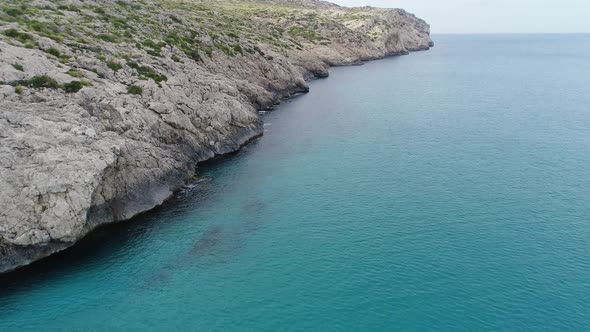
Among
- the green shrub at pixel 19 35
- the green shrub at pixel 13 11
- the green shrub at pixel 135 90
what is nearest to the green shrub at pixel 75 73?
the green shrub at pixel 135 90

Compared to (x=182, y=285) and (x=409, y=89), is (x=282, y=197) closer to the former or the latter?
(x=182, y=285)

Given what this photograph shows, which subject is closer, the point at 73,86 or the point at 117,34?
the point at 73,86

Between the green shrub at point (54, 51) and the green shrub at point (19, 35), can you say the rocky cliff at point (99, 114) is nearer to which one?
the green shrub at point (54, 51)

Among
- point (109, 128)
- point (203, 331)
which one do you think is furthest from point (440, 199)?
point (109, 128)

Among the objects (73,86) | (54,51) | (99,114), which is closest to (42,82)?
(73,86)

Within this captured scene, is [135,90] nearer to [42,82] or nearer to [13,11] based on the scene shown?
[42,82]

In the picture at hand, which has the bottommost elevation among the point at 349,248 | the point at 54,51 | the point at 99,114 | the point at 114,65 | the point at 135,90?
the point at 349,248
